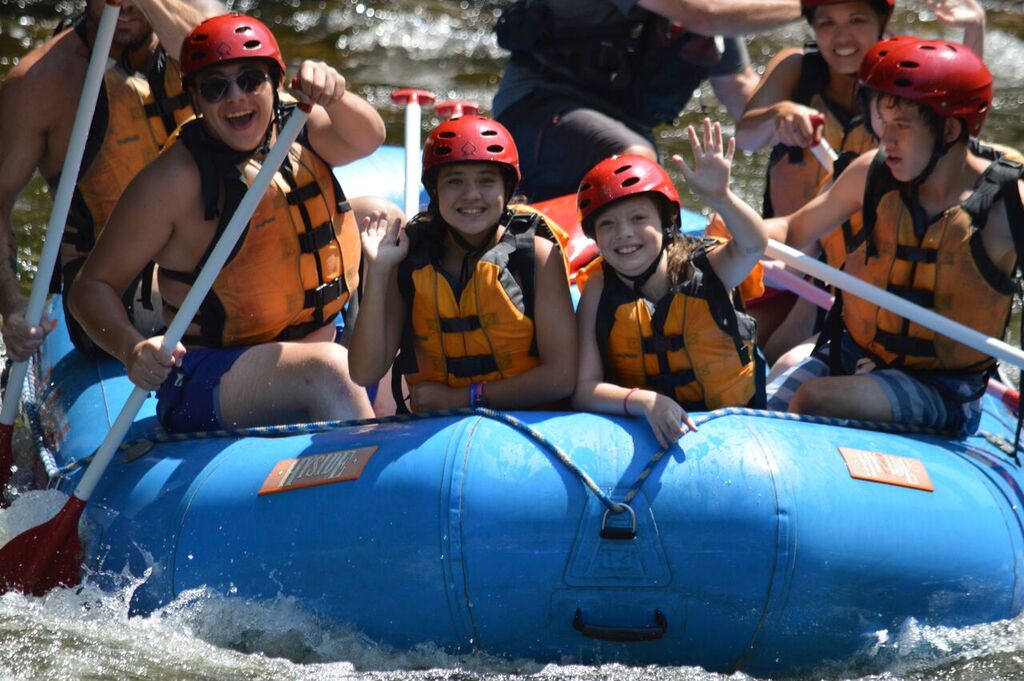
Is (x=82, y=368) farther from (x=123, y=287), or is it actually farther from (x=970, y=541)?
(x=970, y=541)

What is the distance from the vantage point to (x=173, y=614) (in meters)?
3.75

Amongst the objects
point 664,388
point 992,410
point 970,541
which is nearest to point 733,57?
point 992,410

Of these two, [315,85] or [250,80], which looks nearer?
[315,85]

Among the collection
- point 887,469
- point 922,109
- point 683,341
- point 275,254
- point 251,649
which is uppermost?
point 922,109

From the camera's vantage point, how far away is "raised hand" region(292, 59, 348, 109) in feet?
12.0

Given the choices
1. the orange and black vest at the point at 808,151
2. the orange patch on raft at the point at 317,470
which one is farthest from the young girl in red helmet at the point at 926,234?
the orange patch on raft at the point at 317,470

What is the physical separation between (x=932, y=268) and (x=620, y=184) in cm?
92

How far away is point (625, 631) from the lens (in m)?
3.51

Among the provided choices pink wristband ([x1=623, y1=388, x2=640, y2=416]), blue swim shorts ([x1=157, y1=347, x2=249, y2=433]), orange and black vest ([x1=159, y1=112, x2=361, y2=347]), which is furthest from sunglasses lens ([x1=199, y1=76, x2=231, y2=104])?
pink wristband ([x1=623, y1=388, x2=640, y2=416])

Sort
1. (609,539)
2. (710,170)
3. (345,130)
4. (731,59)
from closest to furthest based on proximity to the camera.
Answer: (609,539)
(710,170)
(345,130)
(731,59)

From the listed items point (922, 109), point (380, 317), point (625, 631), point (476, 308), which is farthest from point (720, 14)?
point (625, 631)

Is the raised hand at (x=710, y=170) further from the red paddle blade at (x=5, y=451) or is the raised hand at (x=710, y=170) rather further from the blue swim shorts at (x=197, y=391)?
the red paddle blade at (x=5, y=451)

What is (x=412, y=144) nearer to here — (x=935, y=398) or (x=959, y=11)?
(x=959, y=11)

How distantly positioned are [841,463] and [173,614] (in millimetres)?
1741
